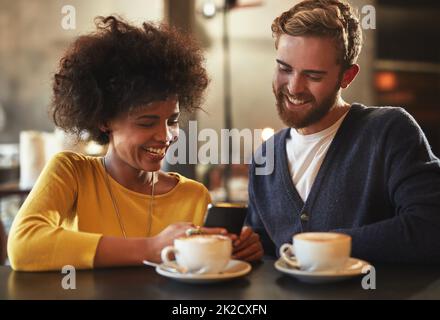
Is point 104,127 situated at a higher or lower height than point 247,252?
higher

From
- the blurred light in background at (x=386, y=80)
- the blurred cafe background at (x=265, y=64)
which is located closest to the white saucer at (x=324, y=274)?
the blurred cafe background at (x=265, y=64)

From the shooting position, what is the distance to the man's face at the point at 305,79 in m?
1.44

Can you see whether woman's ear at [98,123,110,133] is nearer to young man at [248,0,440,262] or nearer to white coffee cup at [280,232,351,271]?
young man at [248,0,440,262]

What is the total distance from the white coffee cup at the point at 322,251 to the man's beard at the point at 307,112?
555 mm

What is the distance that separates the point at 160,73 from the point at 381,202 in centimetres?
60

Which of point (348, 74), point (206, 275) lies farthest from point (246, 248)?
point (348, 74)

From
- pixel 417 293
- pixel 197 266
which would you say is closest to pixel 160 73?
pixel 197 266

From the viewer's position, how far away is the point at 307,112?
148 cm

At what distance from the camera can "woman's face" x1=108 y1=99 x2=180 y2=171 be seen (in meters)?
1.33

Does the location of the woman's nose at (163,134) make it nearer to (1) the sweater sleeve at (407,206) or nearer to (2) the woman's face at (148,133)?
(2) the woman's face at (148,133)

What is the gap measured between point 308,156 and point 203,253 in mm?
629

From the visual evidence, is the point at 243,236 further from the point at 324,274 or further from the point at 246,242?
the point at 324,274

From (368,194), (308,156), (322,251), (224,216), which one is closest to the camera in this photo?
(322,251)
